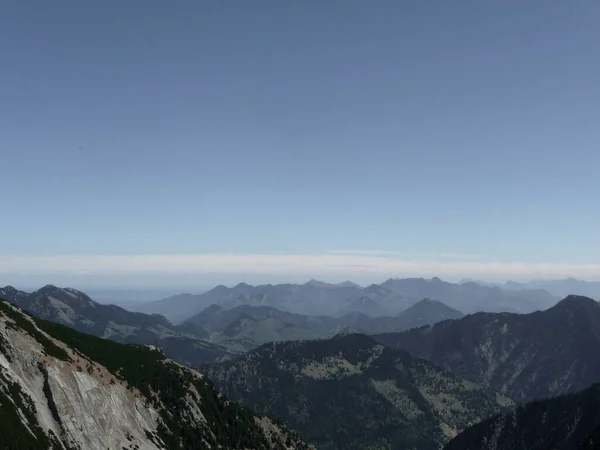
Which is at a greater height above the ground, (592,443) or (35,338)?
(35,338)

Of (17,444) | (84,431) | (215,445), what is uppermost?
(17,444)

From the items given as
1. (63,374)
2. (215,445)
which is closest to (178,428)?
(215,445)

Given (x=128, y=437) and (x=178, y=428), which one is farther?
(x=178, y=428)

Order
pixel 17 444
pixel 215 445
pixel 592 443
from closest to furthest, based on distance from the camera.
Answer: pixel 17 444 < pixel 592 443 < pixel 215 445

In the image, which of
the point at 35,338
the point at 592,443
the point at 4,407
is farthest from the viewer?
the point at 35,338

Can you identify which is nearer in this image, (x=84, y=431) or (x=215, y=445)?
(x=84, y=431)

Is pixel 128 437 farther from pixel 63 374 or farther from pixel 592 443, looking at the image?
pixel 592 443

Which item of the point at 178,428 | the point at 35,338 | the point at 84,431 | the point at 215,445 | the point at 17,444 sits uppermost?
the point at 35,338

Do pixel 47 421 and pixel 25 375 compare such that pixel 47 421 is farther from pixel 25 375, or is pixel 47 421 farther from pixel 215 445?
pixel 215 445

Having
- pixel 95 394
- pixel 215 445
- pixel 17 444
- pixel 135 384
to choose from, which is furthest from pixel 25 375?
pixel 215 445
